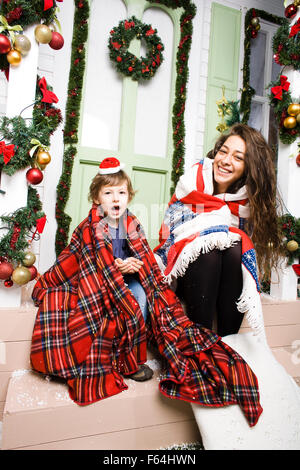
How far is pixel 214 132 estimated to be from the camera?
2701mm

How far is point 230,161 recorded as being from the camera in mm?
1581

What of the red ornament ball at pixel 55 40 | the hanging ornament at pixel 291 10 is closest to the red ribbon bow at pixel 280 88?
the hanging ornament at pixel 291 10

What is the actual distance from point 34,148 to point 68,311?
677 millimetres

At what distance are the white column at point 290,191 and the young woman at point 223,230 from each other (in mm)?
173

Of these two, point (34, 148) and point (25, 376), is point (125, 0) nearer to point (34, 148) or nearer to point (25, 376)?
point (34, 148)

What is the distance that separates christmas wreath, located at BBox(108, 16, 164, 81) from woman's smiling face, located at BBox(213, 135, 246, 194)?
1139mm

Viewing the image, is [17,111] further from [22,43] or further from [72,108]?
[72,108]

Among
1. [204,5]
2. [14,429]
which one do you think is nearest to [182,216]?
[14,429]

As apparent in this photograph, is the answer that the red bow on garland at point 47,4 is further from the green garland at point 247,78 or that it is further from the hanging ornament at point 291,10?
the green garland at point 247,78

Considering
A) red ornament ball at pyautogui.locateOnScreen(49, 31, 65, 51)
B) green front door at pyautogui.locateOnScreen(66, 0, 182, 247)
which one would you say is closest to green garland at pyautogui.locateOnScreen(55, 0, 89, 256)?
green front door at pyautogui.locateOnScreen(66, 0, 182, 247)

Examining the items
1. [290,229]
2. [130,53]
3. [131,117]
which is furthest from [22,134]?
[290,229]

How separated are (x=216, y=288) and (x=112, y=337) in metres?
0.46

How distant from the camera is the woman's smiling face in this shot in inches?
62.3

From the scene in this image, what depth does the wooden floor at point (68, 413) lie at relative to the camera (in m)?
1.04
